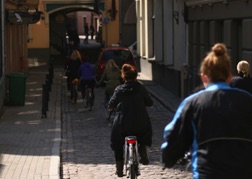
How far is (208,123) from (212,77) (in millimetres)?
297

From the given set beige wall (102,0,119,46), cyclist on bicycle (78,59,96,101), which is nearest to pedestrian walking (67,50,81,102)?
cyclist on bicycle (78,59,96,101)

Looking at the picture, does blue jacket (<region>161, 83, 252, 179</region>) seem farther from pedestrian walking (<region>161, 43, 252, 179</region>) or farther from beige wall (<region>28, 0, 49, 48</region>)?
beige wall (<region>28, 0, 49, 48</region>)

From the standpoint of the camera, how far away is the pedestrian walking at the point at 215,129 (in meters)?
4.54

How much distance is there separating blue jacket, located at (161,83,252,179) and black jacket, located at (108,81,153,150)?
13.6 feet

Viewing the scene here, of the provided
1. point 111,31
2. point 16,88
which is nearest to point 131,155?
point 16,88

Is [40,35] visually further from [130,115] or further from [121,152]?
[130,115]

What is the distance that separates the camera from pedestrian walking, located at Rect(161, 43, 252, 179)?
14.9 feet

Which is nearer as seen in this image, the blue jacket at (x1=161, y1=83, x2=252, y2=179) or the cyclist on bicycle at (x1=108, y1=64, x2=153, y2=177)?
the blue jacket at (x1=161, y1=83, x2=252, y2=179)

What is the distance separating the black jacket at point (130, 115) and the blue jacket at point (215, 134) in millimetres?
4140

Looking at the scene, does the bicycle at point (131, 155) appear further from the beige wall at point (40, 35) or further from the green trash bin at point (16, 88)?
the beige wall at point (40, 35)

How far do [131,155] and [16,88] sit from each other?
11926mm

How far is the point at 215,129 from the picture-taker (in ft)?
15.1

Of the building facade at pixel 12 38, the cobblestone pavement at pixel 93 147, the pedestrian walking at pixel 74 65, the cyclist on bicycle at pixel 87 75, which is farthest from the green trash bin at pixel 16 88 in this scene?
the pedestrian walking at pixel 74 65

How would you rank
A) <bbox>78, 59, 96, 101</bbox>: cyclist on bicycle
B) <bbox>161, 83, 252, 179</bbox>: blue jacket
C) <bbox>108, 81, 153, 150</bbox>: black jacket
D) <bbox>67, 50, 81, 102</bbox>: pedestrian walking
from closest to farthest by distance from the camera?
1. <bbox>161, 83, 252, 179</bbox>: blue jacket
2. <bbox>108, 81, 153, 150</bbox>: black jacket
3. <bbox>78, 59, 96, 101</bbox>: cyclist on bicycle
4. <bbox>67, 50, 81, 102</bbox>: pedestrian walking
